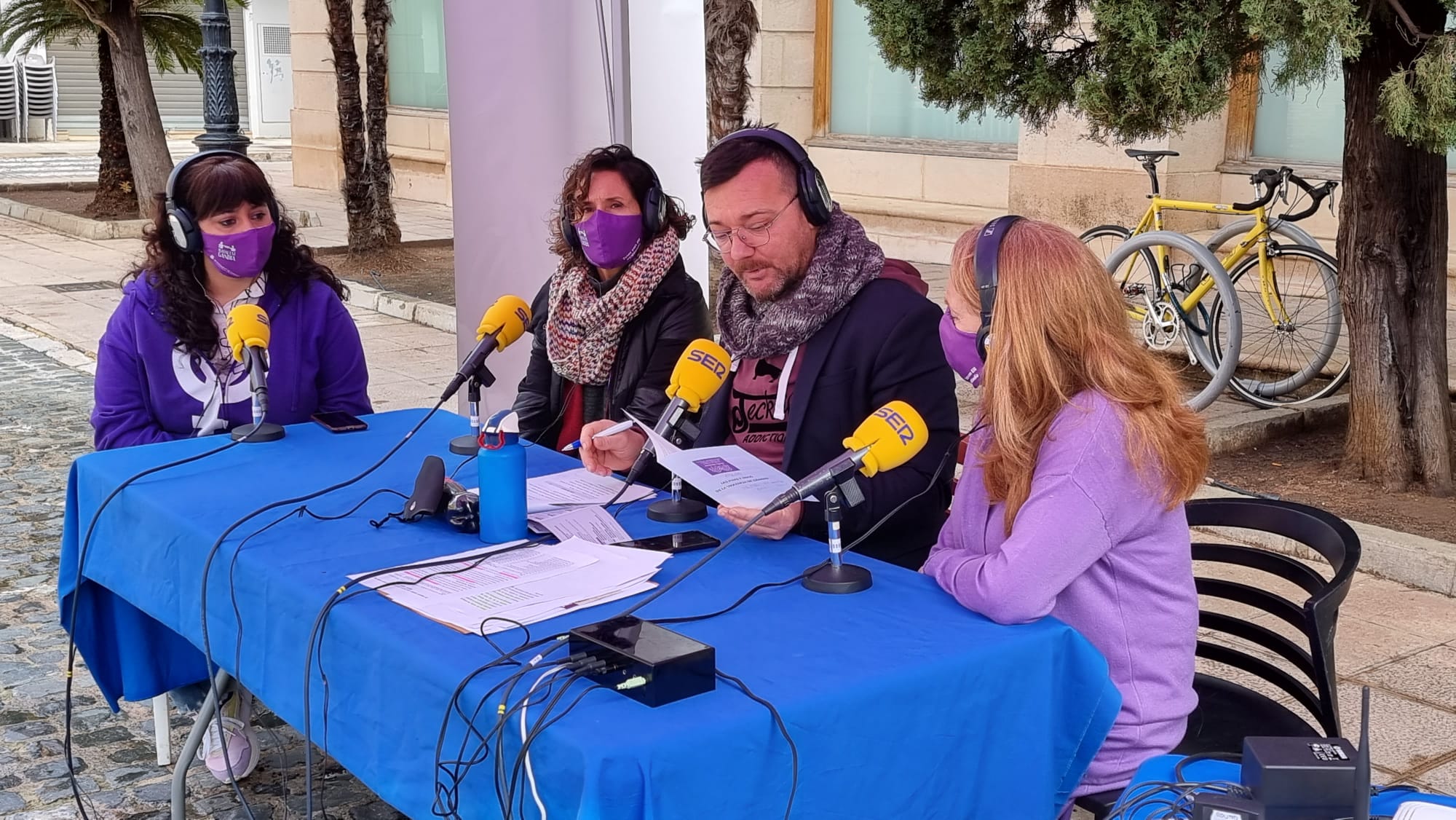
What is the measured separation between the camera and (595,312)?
4.02 m

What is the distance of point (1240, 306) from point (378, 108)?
8180mm

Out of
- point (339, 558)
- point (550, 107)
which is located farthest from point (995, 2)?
point (339, 558)

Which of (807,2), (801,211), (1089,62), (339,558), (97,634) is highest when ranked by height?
(807,2)

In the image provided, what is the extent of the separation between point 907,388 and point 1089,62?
3113 millimetres

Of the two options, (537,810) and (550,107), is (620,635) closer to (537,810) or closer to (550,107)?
(537,810)

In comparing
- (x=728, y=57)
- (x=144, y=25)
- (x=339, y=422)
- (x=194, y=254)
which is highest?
(x=144, y=25)

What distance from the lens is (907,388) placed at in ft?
10.8

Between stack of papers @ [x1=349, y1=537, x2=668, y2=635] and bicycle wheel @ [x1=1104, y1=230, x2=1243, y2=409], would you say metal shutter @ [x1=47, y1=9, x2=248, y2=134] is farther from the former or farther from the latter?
stack of papers @ [x1=349, y1=537, x2=668, y2=635]

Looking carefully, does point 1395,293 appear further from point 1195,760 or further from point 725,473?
point 1195,760

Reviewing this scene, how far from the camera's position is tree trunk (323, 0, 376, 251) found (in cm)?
1270

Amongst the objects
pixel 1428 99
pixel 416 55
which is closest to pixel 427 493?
pixel 1428 99

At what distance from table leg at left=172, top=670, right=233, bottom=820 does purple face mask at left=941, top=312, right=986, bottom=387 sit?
172cm

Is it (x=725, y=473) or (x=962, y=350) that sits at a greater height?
(x=962, y=350)

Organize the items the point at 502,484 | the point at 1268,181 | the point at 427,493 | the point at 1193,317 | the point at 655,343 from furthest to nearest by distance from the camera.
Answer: the point at 1193,317 → the point at 1268,181 → the point at 655,343 → the point at 427,493 → the point at 502,484
